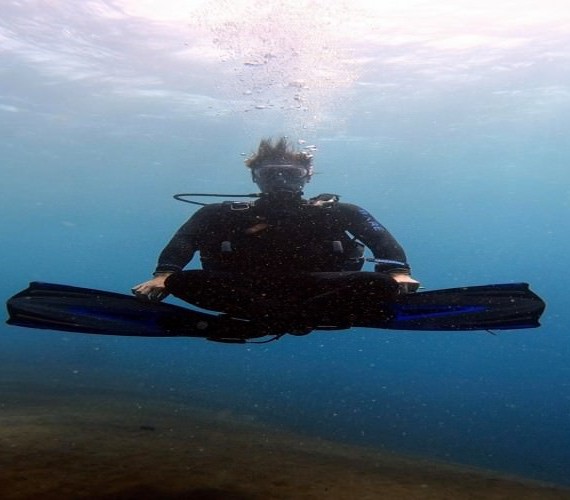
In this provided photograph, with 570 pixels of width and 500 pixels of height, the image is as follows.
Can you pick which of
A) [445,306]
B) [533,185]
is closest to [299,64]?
[445,306]

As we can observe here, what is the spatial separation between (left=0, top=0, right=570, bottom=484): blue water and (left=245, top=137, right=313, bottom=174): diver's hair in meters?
1.22

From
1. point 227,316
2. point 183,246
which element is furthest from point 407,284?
point 183,246

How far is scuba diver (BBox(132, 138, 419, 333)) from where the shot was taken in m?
4.65

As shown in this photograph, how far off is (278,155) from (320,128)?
2814cm

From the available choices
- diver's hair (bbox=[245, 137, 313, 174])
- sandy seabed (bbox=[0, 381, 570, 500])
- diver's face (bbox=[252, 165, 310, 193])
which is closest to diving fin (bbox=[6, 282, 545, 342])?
diver's face (bbox=[252, 165, 310, 193])

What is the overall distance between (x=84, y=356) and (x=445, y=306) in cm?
2331

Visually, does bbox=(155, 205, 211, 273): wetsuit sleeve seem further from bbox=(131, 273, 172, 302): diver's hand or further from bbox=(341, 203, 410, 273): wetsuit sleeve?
bbox=(341, 203, 410, 273): wetsuit sleeve

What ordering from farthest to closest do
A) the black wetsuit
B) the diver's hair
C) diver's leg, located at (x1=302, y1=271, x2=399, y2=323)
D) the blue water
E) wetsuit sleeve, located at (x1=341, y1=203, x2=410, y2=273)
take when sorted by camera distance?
the blue water → the diver's hair → wetsuit sleeve, located at (x1=341, y1=203, x2=410, y2=273) → the black wetsuit → diver's leg, located at (x1=302, y1=271, x2=399, y2=323)

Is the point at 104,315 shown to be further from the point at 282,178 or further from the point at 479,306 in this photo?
the point at 479,306

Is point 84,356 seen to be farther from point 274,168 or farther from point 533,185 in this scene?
point 533,185

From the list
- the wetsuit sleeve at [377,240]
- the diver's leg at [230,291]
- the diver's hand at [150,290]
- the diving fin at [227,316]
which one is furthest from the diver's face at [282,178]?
the diver's hand at [150,290]

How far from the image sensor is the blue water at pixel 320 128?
16.2 metres

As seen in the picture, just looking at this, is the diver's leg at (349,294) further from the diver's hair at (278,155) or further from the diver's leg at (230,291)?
the diver's hair at (278,155)

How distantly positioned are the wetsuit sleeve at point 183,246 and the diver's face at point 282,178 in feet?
2.73
